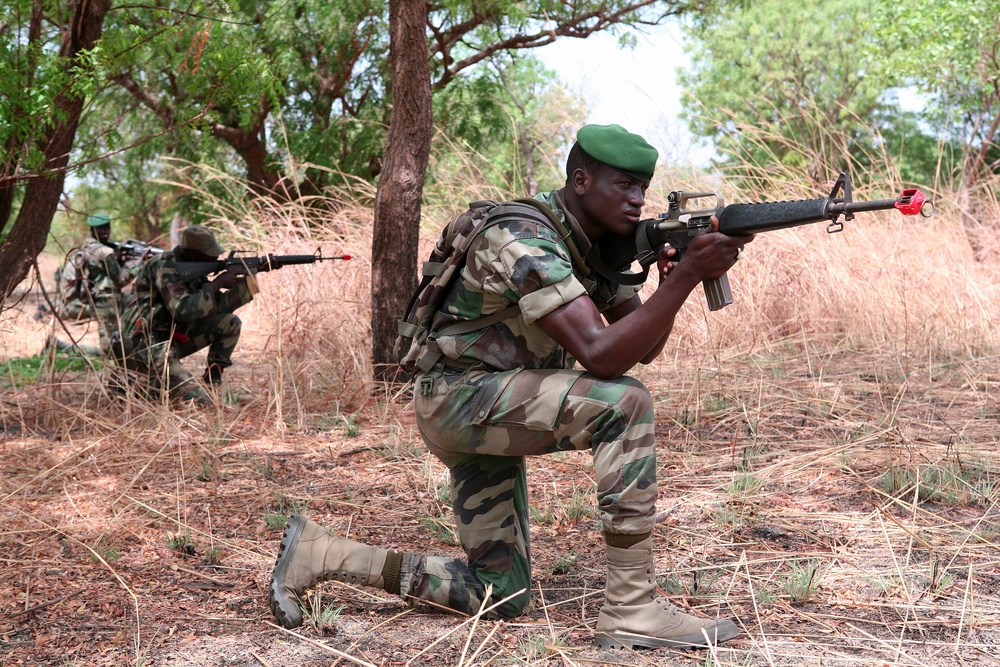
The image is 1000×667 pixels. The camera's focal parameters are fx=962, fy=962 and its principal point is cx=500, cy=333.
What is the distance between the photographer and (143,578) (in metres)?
2.98

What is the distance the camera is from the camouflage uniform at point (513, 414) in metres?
2.38

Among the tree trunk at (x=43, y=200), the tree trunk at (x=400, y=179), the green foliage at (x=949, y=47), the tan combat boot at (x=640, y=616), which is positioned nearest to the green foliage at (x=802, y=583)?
the tan combat boot at (x=640, y=616)

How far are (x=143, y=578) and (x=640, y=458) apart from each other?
1.64 m

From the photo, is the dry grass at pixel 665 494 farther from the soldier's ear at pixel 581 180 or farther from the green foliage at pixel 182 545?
the soldier's ear at pixel 581 180

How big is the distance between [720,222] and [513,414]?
728mm

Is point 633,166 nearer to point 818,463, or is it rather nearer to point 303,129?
point 818,463

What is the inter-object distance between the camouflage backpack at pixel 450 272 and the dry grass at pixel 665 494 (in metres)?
0.77

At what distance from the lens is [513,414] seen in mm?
2480

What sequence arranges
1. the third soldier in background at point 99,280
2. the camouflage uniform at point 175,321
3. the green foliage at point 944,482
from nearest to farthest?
the green foliage at point 944,482
the camouflage uniform at point 175,321
the third soldier in background at point 99,280

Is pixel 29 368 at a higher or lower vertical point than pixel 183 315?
lower

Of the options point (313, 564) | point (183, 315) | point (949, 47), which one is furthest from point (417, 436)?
point (949, 47)

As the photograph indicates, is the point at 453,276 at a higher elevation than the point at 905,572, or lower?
higher

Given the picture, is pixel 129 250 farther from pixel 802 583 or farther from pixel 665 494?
pixel 802 583

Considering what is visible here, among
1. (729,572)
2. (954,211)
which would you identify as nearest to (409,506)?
(729,572)
